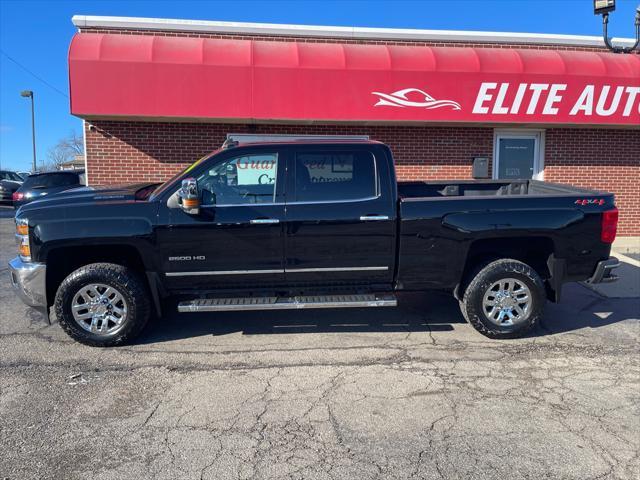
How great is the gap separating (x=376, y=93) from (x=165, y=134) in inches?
165

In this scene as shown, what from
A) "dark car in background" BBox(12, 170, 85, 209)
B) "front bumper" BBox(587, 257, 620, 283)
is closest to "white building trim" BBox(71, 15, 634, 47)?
"dark car in background" BBox(12, 170, 85, 209)

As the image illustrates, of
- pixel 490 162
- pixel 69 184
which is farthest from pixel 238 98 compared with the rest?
pixel 69 184

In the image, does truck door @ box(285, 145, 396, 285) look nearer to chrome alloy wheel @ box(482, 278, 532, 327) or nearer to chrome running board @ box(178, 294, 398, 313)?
chrome running board @ box(178, 294, 398, 313)

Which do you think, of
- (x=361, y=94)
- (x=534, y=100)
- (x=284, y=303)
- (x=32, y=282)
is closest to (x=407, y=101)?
(x=361, y=94)

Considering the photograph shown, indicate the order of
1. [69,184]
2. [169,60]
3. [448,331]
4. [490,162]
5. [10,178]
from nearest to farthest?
[448,331] < [169,60] < [490,162] < [69,184] < [10,178]

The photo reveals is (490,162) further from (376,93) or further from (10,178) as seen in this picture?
(10,178)

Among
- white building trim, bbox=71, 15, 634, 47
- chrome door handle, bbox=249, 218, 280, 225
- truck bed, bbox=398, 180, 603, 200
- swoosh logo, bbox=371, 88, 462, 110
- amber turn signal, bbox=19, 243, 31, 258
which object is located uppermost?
white building trim, bbox=71, 15, 634, 47

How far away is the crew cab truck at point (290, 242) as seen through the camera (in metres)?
4.53

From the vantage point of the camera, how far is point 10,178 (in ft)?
76.2

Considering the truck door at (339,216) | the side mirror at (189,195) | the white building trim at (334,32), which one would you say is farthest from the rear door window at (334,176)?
the white building trim at (334,32)

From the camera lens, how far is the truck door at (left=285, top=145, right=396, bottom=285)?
4.68 m

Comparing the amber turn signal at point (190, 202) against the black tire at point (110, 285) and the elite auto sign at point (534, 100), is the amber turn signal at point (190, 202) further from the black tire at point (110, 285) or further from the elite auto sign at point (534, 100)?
the elite auto sign at point (534, 100)

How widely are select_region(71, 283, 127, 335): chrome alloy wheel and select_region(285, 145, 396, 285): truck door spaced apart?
1.70 metres

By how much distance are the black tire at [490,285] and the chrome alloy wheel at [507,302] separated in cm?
3
